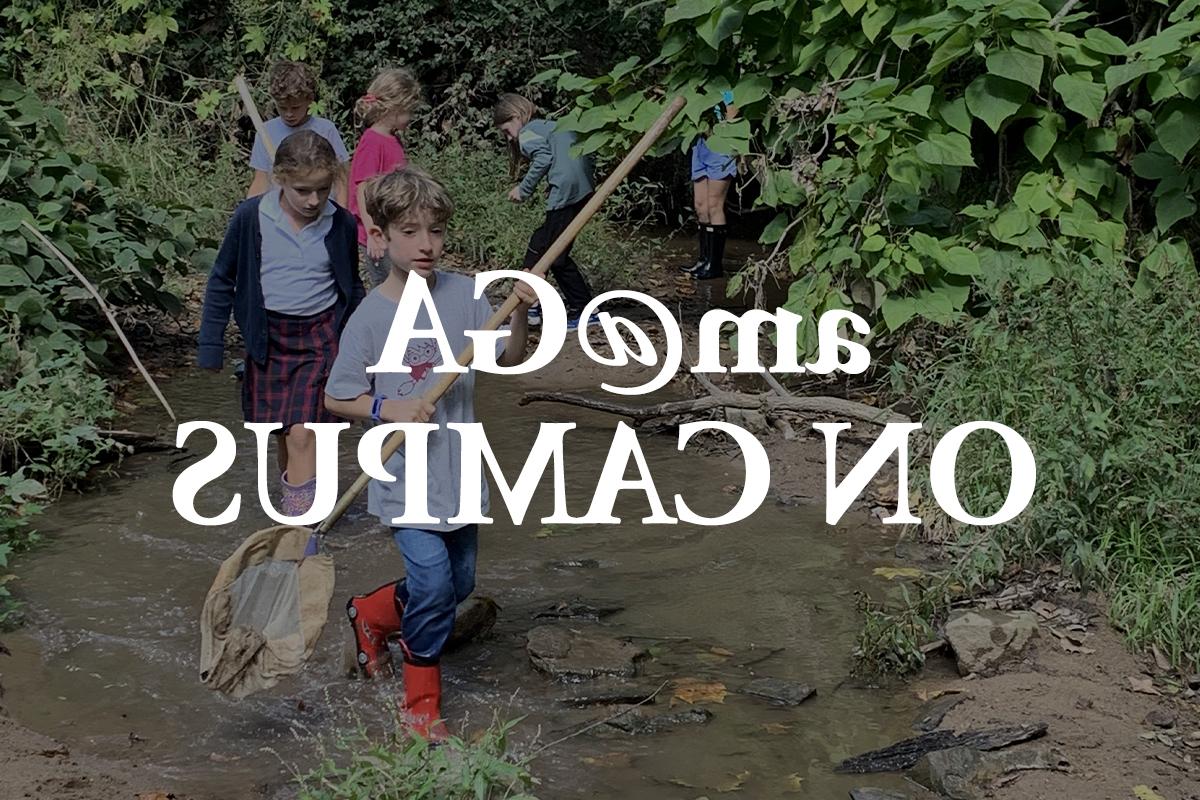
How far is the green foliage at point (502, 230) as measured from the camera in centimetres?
1177

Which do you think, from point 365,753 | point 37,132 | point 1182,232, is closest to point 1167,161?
point 1182,232

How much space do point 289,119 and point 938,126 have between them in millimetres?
3093

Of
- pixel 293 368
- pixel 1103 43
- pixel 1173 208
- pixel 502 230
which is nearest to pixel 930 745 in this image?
pixel 293 368

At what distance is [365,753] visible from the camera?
4266 mm

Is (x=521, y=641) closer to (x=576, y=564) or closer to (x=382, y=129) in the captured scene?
(x=576, y=564)

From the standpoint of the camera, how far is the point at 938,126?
7.15 m

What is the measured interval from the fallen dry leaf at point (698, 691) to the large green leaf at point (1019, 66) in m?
3.26

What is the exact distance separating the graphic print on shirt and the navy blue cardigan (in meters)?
1.58

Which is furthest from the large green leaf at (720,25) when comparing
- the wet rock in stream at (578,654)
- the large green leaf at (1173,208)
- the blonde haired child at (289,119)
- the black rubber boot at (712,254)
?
the black rubber boot at (712,254)

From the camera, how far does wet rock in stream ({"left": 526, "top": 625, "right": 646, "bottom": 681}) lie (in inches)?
203

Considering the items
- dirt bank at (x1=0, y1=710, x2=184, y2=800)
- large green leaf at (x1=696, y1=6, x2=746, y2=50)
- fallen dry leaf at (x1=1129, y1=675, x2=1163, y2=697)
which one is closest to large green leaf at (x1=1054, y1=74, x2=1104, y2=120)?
large green leaf at (x1=696, y1=6, x2=746, y2=50)

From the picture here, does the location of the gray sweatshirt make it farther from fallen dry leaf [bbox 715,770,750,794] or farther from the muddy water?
fallen dry leaf [bbox 715,770,750,794]

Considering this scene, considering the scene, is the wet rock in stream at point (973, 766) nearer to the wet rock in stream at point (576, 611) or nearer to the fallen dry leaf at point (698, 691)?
the fallen dry leaf at point (698, 691)

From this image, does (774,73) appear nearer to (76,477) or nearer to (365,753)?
(76,477)
